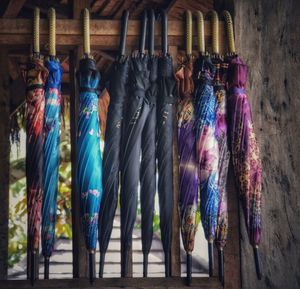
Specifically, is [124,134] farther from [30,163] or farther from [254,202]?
[254,202]

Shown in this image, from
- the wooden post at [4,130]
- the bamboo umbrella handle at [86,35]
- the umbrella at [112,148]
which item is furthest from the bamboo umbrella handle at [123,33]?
the wooden post at [4,130]

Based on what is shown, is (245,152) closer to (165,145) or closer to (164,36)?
(165,145)

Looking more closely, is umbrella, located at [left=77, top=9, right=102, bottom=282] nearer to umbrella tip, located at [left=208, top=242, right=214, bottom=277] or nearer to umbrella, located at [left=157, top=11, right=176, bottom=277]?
umbrella, located at [left=157, top=11, right=176, bottom=277]

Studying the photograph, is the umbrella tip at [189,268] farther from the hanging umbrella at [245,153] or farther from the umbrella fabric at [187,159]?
the hanging umbrella at [245,153]

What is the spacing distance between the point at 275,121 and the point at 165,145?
0.43 metres

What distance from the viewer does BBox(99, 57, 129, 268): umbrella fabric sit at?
190 centimetres

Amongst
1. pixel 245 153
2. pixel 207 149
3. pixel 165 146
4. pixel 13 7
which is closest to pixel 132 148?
pixel 165 146

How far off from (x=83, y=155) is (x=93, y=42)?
43cm

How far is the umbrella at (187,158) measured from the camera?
1898mm

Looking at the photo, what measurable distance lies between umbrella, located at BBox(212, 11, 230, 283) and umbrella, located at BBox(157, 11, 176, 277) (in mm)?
158

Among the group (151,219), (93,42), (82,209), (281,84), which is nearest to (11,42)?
(93,42)

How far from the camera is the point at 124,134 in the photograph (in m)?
1.95

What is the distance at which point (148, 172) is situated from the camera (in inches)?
75.9

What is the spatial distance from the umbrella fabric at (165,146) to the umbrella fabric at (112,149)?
0.13 m
